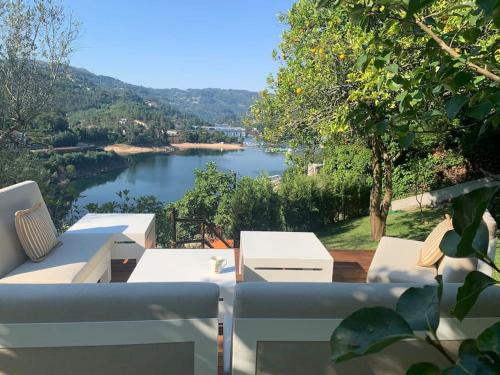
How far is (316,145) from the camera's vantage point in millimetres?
6301

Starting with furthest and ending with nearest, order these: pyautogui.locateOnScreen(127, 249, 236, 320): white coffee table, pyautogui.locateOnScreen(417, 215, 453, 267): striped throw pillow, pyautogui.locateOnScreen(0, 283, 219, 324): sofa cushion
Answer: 1. pyautogui.locateOnScreen(417, 215, 453, 267): striped throw pillow
2. pyautogui.locateOnScreen(127, 249, 236, 320): white coffee table
3. pyautogui.locateOnScreen(0, 283, 219, 324): sofa cushion

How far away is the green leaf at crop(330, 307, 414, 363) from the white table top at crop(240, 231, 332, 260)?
2724 mm

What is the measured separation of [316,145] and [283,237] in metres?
2.85

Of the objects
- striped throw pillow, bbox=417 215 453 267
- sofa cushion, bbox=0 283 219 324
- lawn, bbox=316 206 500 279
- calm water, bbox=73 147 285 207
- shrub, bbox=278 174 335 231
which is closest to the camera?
sofa cushion, bbox=0 283 219 324

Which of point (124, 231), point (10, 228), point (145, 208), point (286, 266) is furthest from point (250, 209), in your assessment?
point (10, 228)

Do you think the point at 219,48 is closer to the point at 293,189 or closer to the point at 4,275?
the point at 293,189

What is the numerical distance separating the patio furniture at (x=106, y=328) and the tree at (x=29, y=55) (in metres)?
5.05

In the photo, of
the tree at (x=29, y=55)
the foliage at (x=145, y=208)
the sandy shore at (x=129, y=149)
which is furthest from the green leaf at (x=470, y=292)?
the sandy shore at (x=129, y=149)

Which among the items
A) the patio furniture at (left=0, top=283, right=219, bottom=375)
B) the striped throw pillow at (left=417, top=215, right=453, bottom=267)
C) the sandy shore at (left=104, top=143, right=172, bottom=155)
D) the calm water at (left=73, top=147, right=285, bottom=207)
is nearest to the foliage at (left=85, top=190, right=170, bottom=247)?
the calm water at (left=73, top=147, right=285, bottom=207)

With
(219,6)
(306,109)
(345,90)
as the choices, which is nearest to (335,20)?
(345,90)

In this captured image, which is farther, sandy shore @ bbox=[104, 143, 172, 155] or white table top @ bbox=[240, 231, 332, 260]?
sandy shore @ bbox=[104, 143, 172, 155]

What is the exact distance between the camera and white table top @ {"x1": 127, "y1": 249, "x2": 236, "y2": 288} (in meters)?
2.81

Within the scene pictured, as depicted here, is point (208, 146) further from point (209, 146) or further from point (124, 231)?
point (124, 231)

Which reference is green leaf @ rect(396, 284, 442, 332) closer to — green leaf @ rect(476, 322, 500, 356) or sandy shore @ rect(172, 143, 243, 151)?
green leaf @ rect(476, 322, 500, 356)
